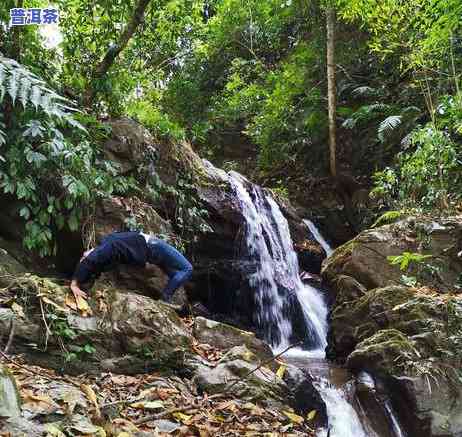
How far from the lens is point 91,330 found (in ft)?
13.1

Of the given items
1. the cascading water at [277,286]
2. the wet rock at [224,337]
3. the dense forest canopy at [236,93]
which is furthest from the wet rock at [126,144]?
the wet rock at [224,337]

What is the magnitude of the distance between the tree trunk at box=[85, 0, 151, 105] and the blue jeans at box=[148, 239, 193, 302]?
107 inches

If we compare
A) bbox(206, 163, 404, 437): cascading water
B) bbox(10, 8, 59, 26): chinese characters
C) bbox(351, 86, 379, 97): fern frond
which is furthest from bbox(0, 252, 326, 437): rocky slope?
bbox(351, 86, 379, 97): fern frond

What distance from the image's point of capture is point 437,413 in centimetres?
440

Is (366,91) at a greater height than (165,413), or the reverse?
(366,91)

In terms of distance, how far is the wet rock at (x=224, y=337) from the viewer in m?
4.93

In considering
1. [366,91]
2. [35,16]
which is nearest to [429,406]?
[35,16]

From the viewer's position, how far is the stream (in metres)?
4.82

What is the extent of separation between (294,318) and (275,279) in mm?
788

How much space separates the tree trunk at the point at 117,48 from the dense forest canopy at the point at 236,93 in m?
0.02

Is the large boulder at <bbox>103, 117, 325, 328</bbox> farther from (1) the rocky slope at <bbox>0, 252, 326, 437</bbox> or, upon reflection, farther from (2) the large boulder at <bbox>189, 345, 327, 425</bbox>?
(2) the large boulder at <bbox>189, 345, 327, 425</bbox>

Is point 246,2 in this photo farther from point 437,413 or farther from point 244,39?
point 437,413

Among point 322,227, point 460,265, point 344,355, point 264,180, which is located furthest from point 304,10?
point 344,355

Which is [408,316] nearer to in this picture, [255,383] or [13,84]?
[255,383]
